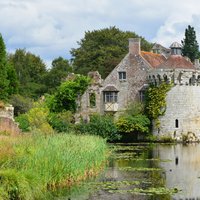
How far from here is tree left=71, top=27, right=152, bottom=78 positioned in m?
65.5

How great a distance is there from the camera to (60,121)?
149ft

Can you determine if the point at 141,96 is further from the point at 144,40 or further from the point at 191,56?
the point at 144,40

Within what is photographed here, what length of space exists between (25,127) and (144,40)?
3621 cm

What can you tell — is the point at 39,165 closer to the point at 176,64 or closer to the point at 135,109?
the point at 176,64

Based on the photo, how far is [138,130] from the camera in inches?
1887

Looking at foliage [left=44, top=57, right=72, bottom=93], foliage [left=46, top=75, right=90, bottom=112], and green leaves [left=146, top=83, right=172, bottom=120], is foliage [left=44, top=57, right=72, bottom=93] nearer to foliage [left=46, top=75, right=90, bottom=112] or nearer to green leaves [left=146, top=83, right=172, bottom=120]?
foliage [left=46, top=75, right=90, bottom=112]

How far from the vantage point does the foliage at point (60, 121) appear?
44656 millimetres

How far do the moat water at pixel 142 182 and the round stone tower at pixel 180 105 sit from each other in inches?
730

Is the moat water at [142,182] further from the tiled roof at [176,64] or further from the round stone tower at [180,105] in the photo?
the tiled roof at [176,64]

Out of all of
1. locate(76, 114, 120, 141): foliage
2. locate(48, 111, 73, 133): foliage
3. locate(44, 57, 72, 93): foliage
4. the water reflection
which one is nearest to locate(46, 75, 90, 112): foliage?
locate(48, 111, 73, 133): foliage

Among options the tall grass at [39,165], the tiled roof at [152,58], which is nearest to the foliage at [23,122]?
the tiled roof at [152,58]

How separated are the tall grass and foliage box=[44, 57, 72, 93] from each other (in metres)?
46.2

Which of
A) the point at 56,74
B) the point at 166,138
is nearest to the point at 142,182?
the point at 166,138

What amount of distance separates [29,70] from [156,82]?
102 feet
